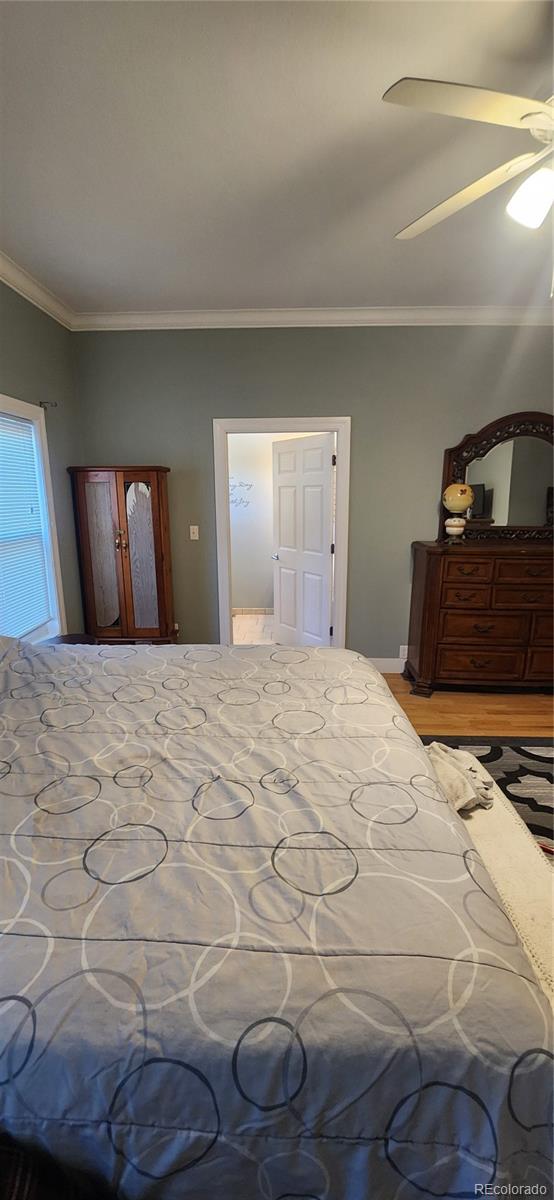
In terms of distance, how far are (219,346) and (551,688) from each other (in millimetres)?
3269

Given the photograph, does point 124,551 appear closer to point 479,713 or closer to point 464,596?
point 464,596

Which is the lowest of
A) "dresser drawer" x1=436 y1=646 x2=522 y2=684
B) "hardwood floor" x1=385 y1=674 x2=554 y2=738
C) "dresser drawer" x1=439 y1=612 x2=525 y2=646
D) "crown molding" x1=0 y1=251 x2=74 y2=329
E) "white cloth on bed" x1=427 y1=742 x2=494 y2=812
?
"hardwood floor" x1=385 y1=674 x2=554 y2=738

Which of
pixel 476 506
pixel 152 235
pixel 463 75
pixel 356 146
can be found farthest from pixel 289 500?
pixel 463 75

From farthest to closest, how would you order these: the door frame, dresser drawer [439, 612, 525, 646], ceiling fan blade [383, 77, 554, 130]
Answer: the door frame → dresser drawer [439, 612, 525, 646] → ceiling fan blade [383, 77, 554, 130]

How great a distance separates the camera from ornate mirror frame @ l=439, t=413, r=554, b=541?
3.43 metres

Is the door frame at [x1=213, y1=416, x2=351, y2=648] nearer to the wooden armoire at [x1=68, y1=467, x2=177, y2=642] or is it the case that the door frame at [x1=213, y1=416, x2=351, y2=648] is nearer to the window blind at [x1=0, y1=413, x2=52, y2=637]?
the wooden armoire at [x1=68, y1=467, x2=177, y2=642]

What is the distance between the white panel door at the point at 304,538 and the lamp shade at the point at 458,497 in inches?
32.7

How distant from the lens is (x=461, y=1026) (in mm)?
707

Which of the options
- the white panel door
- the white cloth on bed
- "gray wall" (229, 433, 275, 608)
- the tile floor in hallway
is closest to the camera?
the white cloth on bed

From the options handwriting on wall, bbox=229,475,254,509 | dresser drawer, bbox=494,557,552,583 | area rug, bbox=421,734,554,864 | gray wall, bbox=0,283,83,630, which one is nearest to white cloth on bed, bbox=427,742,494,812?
area rug, bbox=421,734,554,864

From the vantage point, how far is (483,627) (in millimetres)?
3281

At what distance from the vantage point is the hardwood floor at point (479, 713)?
9.45ft

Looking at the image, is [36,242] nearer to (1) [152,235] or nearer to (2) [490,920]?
(1) [152,235]

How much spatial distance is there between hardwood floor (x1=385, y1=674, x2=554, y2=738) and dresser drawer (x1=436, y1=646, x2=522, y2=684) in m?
0.14
